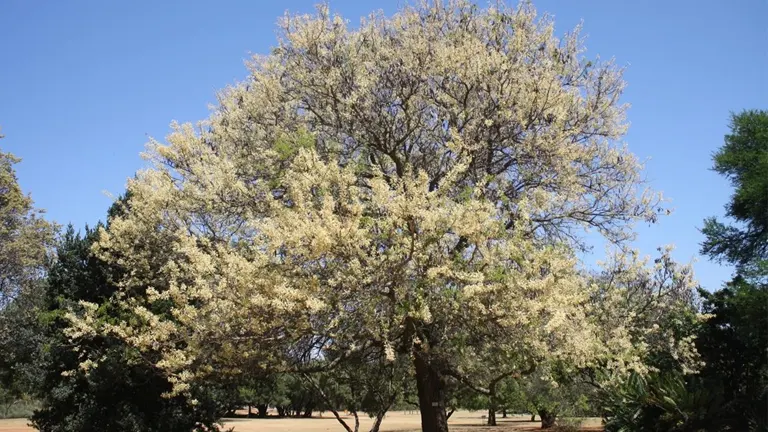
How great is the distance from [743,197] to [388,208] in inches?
456

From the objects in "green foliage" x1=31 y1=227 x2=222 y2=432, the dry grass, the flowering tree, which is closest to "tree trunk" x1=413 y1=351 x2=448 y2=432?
the flowering tree

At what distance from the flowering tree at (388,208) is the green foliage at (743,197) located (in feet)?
15.1

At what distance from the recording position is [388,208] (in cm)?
980

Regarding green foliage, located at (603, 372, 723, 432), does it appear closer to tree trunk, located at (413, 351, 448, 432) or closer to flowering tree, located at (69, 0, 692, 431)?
flowering tree, located at (69, 0, 692, 431)

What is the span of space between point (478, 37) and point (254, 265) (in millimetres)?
7658

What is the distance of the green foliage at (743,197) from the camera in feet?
54.8

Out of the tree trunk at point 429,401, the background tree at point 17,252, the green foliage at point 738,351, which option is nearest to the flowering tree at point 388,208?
the tree trunk at point 429,401

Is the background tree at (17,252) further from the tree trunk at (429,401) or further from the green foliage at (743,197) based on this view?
the green foliage at (743,197)

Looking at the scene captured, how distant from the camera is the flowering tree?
983 centimetres

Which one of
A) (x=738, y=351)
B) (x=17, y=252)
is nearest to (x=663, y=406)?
(x=738, y=351)

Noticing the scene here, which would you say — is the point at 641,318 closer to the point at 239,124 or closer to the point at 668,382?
the point at 668,382

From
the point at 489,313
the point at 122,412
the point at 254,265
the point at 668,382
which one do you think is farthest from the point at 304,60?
the point at 668,382

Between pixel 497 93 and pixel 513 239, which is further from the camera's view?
pixel 497 93

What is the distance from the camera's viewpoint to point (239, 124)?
15.2 m
